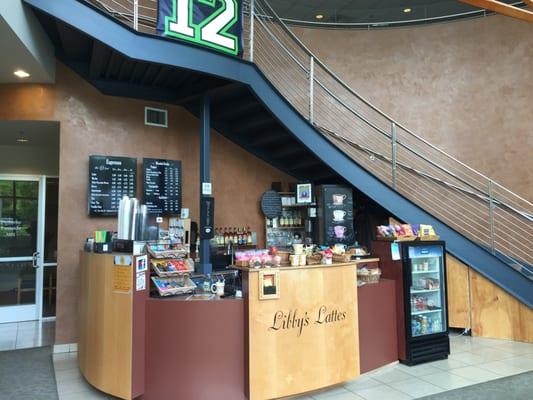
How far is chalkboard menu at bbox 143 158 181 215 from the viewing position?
5.70 meters

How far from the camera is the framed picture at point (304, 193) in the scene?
634 cm

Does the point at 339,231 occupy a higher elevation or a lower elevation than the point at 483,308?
higher

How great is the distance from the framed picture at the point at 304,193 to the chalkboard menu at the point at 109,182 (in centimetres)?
240

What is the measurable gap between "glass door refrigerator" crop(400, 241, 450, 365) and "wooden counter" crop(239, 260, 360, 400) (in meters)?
0.90

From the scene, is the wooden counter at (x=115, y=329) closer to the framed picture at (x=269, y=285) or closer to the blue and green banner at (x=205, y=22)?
the framed picture at (x=269, y=285)

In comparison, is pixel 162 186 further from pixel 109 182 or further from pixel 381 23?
pixel 381 23

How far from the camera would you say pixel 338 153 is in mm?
5734

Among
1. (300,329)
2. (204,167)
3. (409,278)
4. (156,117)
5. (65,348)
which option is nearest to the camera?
(300,329)

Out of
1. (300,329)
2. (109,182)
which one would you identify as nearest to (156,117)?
(109,182)

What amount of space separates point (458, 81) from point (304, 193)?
3545 millimetres

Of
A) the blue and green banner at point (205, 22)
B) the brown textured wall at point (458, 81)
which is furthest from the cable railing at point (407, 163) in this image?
the blue and green banner at point (205, 22)

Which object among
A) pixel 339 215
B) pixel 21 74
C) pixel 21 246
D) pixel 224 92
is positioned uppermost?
pixel 21 74

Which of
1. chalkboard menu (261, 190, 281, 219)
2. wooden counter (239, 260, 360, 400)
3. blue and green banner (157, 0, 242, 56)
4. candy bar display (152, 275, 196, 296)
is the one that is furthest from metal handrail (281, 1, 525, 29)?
candy bar display (152, 275, 196, 296)

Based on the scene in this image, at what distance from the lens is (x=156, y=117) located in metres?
5.94
